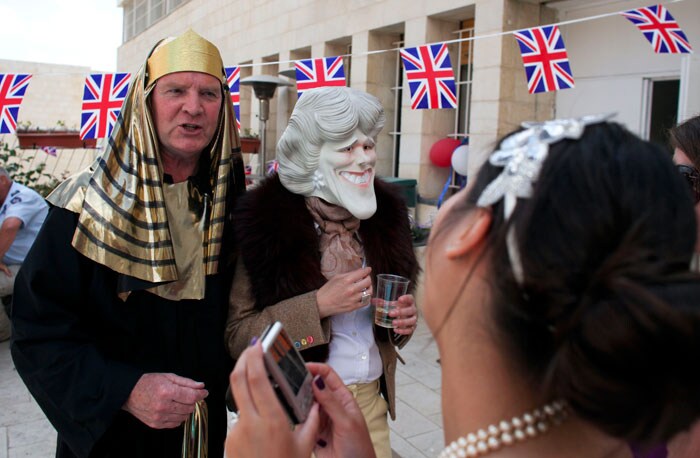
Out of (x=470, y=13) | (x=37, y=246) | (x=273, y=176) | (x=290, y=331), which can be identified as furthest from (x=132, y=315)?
(x=470, y=13)

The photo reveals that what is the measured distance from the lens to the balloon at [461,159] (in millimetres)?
6078

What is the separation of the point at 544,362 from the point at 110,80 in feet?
18.9

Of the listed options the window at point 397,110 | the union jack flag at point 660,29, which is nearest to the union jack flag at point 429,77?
the union jack flag at point 660,29

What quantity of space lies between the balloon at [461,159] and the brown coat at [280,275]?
4193mm

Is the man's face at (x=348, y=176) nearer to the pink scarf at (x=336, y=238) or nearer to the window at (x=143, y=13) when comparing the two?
the pink scarf at (x=336, y=238)

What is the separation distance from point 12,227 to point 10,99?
4.60 ft

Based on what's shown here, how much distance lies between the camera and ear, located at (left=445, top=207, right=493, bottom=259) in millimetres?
825

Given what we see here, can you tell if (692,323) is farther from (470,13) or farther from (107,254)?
(470,13)

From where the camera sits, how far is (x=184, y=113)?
6.13 feet

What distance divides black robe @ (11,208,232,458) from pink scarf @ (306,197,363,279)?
19.3 inches

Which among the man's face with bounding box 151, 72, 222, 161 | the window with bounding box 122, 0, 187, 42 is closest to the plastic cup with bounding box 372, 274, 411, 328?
the man's face with bounding box 151, 72, 222, 161

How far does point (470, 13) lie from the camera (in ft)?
20.2

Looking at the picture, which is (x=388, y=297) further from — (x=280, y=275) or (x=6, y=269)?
(x=6, y=269)

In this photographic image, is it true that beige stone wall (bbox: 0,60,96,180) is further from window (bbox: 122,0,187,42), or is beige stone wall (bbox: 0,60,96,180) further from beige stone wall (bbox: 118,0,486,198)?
beige stone wall (bbox: 118,0,486,198)
